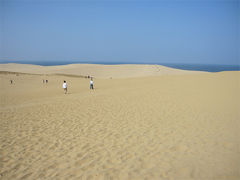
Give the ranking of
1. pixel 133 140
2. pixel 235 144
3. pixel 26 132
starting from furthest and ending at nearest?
pixel 26 132 → pixel 133 140 → pixel 235 144

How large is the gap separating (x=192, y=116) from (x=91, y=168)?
239 inches

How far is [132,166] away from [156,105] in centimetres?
715

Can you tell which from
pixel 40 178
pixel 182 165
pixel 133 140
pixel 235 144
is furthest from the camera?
pixel 133 140

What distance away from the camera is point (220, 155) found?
5305 mm

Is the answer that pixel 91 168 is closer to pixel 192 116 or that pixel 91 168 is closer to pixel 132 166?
pixel 132 166

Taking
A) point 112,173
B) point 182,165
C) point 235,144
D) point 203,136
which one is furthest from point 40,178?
point 235,144

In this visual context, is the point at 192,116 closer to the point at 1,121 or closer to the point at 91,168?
the point at 91,168

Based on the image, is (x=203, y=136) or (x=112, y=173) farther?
(x=203, y=136)

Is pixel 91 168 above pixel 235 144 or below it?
below

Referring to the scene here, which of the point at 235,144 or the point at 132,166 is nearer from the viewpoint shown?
the point at 132,166

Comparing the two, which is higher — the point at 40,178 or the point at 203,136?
the point at 203,136

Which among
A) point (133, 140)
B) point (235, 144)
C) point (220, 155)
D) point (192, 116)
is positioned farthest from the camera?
point (192, 116)

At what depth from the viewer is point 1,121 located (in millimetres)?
9281

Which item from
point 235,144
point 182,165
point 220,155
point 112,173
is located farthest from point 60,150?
point 235,144
